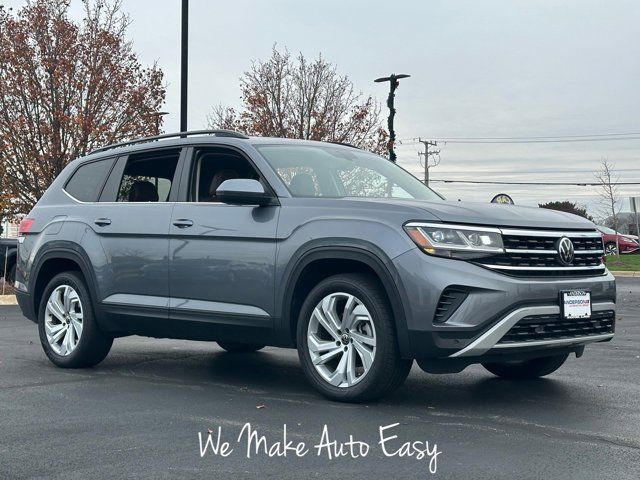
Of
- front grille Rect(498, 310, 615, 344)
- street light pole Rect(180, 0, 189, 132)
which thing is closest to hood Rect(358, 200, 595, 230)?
front grille Rect(498, 310, 615, 344)

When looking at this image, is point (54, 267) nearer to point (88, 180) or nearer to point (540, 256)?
point (88, 180)

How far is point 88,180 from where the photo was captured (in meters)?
8.34

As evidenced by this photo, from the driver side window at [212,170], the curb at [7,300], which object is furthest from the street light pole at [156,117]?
the driver side window at [212,170]

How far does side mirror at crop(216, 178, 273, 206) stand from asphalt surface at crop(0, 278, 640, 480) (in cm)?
137

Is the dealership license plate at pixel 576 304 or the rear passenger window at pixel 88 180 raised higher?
the rear passenger window at pixel 88 180

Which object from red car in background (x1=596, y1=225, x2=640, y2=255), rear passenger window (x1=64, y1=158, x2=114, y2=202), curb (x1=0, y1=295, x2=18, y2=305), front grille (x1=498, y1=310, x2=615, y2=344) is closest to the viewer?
front grille (x1=498, y1=310, x2=615, y2=344)

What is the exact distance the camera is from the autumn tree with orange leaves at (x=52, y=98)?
20625mm

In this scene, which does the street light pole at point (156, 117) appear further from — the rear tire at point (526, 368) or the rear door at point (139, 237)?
the rear tire at point (526, 368)

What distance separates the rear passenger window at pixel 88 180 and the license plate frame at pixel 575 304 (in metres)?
4.18

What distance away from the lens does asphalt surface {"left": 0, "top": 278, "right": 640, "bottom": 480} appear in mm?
4531

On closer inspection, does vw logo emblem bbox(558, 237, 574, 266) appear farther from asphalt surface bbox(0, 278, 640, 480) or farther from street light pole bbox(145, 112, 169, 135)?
street light pole bbox(145, 112, 169, 135)

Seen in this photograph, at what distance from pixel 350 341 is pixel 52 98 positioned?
54.1 feet

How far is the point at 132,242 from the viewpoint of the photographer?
7.43 meters

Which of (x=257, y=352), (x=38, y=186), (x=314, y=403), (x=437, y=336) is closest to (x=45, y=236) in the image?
(x=257, y=352)
